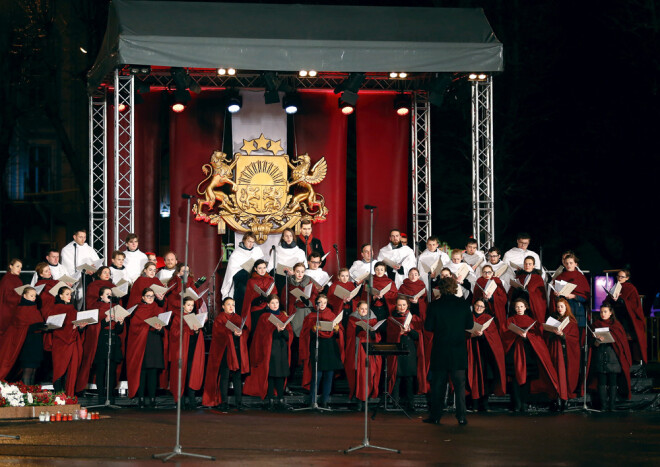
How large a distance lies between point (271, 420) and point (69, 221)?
2335 centimetres

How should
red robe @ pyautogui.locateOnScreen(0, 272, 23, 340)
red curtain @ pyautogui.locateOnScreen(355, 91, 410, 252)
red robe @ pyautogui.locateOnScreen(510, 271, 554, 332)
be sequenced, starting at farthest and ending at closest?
red curtain @ pyautogui.locateOnScreen(355, 91, 410, 252)
red robe @ pyautogui.locateOnScreen(0, 272, 23, 340)
red robe @ pyautogui.locateOnScreen(510, 271, 554, 332)

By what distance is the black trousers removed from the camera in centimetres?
1283

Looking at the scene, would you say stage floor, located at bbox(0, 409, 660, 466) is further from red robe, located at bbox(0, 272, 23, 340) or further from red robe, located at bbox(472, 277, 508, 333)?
red robe, located at bbox(0, 272, 23, 340)

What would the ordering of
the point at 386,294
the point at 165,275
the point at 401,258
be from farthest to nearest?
the point at 401,258 < the point at 165,275 < the point at 386,294

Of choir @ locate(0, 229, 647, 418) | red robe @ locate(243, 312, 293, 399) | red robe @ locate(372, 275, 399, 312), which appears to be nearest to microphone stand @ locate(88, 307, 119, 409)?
choir @ locate(0, 229, 647, 418)

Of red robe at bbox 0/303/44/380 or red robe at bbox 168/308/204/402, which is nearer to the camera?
red robe at bbox 168/308/204/402

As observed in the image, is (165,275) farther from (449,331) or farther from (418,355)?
(449,331)

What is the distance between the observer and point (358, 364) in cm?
1449

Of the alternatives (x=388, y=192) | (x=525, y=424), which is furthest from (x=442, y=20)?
(x=525, y=424)

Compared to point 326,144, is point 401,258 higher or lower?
lower

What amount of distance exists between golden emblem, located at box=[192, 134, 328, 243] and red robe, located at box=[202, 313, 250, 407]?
4.29 m

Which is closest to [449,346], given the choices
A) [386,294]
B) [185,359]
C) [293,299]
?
[386,294]

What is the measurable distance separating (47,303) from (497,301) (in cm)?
625

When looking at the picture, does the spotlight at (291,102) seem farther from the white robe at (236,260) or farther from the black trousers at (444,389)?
the black trousers at (444,389)
